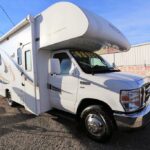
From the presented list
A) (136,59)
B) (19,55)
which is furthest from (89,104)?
(136,59)

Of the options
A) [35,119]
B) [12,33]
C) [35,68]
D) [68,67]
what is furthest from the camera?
[12,33]

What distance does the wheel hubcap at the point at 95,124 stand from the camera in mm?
4105

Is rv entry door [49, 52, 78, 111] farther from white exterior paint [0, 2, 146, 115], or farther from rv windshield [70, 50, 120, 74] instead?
rv windshield [70, 50, 120, 74]

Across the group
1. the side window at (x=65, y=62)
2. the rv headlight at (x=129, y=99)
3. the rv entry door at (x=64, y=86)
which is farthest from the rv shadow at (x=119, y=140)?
the side window at (x=65, y=62)

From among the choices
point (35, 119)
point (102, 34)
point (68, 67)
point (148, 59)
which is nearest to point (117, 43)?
point (102, 34)

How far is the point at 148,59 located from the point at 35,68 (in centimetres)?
1495

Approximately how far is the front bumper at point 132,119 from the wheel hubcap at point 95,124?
41 centimetres

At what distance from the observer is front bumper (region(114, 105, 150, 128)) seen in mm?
3652

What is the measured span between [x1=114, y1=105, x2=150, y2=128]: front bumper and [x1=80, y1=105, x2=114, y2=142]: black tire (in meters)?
0.27

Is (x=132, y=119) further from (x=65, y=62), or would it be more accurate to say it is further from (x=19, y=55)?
(x=19, y=55)

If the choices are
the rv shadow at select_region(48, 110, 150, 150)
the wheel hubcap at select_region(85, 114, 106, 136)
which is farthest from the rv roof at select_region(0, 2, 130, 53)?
the rv shadow at select_region(48, 110, 150, 150)

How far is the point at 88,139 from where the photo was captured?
4434 mm

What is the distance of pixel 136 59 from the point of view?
61.4 feet

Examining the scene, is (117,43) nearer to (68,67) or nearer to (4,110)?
(68,67)
